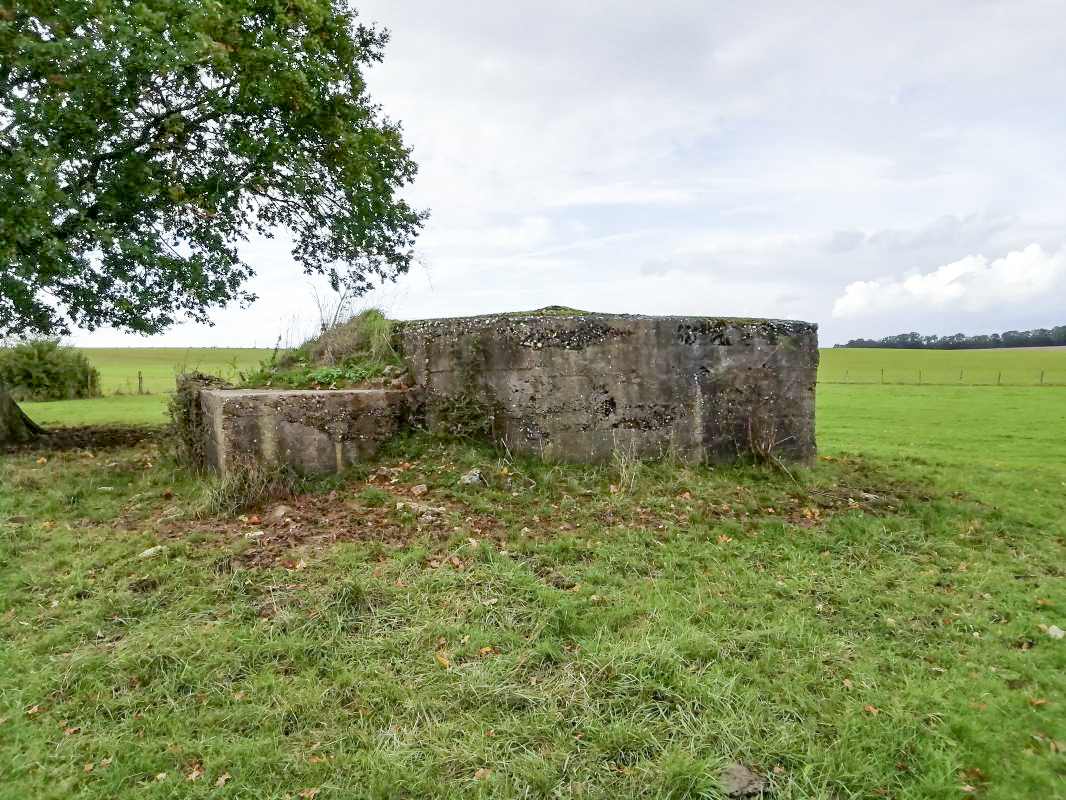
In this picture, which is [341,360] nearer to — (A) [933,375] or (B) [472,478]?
(B) [472,478]

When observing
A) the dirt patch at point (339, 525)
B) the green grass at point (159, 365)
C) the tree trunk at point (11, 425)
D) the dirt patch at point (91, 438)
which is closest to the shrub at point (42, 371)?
the green grass at point (159, 365)

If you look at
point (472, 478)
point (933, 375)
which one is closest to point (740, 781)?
point (472, 478)

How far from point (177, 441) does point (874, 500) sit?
8.16 meters

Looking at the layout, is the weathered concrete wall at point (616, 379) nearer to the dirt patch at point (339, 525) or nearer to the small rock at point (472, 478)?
the small rock at point (472, 478)

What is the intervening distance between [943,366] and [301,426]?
4730 cm

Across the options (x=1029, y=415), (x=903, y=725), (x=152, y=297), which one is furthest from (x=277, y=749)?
(x=1029, y=415)

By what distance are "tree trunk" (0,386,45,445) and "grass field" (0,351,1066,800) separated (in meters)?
5.72

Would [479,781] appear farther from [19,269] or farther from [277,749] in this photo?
[19,269]

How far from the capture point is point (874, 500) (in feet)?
25.8

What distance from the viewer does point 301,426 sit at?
7648 millimetres

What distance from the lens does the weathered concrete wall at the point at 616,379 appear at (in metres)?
7.74

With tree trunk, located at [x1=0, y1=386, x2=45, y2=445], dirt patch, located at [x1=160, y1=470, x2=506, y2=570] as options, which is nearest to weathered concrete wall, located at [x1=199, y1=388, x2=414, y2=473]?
dirt patch, located at [x1=160, y1=470, x2=506, y2=570]

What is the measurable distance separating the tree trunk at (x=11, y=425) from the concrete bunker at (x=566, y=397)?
23.0 ft

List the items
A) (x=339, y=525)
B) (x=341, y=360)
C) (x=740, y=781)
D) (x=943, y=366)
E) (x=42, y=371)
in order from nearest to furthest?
(x=740, y=781)
(x=339, y=525)
(x=341, y=360)
(x=42, y=371)
(x=943, y=366)
